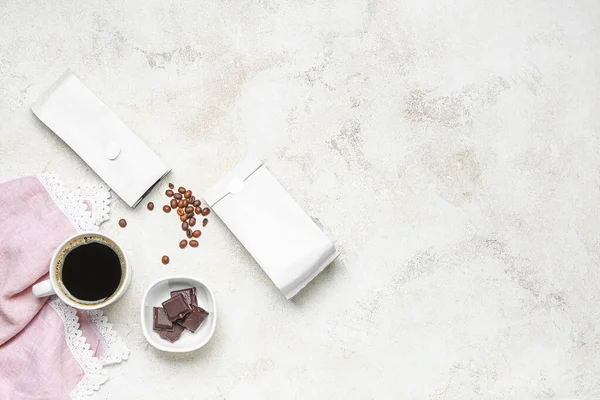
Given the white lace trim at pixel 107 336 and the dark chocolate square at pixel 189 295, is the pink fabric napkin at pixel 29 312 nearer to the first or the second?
the white lace trim at pixel 107 336

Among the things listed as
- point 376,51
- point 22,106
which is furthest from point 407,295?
point 22,106

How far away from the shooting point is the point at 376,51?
44.4 inches

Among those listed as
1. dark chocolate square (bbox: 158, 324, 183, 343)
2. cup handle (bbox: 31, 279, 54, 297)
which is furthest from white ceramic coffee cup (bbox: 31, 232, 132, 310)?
dark chocolate square (bbox: 158, 324, 183, 343)

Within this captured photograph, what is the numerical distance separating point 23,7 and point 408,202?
0.82 metres

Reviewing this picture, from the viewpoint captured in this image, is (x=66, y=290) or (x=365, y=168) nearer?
(x=66, y=290)

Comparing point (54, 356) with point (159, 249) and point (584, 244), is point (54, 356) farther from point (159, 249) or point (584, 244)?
point (584, 244)

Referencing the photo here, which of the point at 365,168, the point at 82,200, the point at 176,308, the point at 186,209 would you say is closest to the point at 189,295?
the point at 176,308

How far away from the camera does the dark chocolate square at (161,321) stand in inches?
39.7

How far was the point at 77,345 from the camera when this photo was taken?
1.04 meters

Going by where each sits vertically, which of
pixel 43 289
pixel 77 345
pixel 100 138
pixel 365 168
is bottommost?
pixel 365 168

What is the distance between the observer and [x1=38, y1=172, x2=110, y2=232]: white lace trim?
1.06 metres

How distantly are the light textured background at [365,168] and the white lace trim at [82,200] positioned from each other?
0.03m

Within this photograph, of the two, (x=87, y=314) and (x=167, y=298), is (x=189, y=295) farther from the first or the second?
(x=87, y=314)

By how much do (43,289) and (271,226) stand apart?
395 mm
